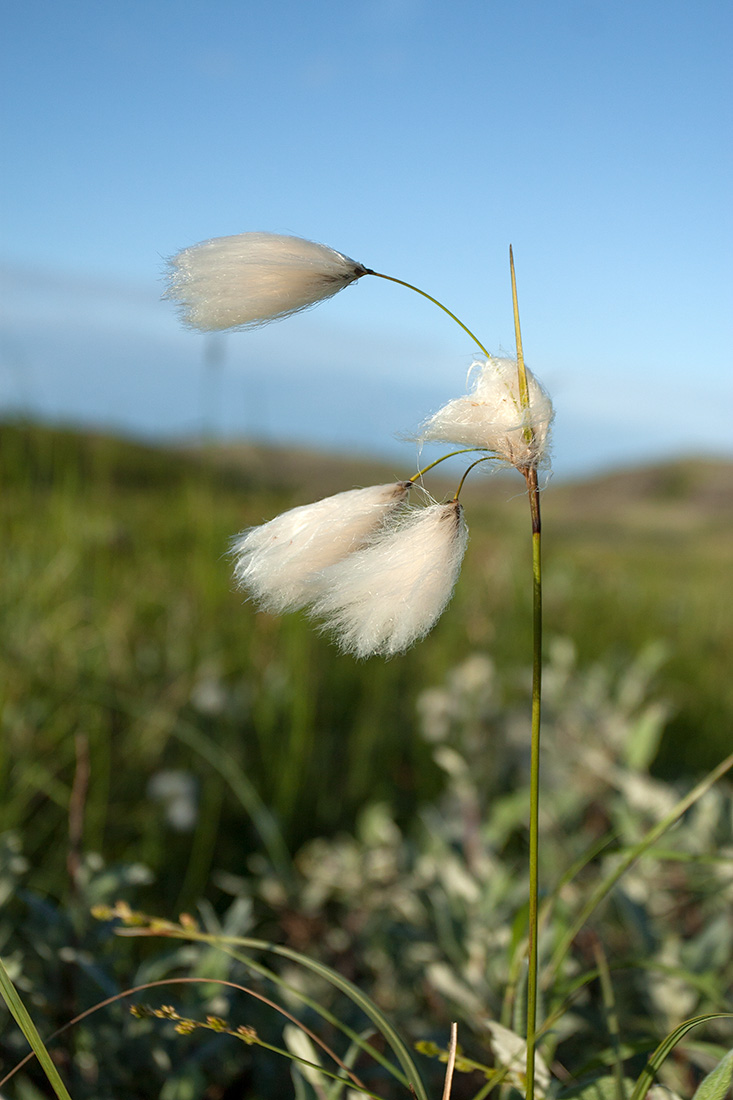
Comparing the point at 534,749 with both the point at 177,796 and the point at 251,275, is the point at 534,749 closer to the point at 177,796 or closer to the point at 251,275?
the point at 251,275

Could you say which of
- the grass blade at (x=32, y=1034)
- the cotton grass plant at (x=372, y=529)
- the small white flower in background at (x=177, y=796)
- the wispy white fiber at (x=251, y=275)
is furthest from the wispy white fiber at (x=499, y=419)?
the small white flower in background at (x=177, y=796)

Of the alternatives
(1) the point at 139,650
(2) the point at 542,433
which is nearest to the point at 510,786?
(1) the point at 139,650

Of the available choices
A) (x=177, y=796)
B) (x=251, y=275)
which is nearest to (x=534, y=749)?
(x=251, y=275)

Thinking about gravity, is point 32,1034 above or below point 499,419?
below

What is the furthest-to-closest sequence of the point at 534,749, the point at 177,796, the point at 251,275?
the point at 177,796, the point at 251,275, the point at 534,749

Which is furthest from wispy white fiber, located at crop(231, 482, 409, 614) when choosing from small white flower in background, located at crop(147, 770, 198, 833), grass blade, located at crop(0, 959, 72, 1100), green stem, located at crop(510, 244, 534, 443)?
small white flower in background, located at crop(147, 770, 198, 833)

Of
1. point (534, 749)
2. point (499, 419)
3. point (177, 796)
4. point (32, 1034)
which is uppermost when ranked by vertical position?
point (499, 419)

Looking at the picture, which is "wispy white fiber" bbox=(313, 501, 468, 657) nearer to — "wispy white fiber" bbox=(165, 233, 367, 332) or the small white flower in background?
"wispy white fiber" bbox=(165, 233, 367, 332)

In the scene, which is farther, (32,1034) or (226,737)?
(226,737)

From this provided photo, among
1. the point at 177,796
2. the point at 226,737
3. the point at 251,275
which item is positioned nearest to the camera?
Result: the point at 251,275
